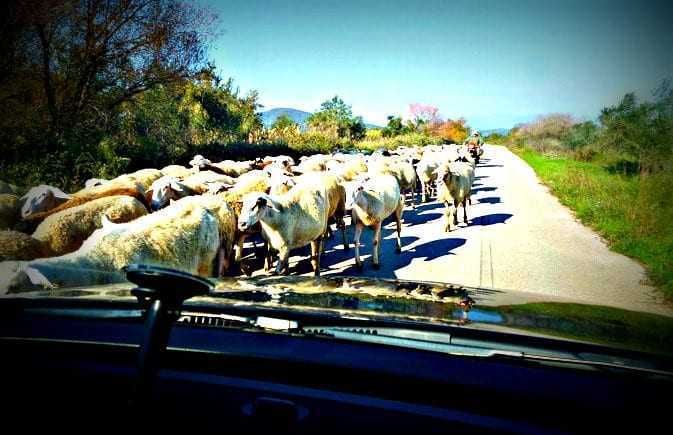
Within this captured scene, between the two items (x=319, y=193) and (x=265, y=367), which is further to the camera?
(x=319, y=193)

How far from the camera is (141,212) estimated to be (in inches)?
290

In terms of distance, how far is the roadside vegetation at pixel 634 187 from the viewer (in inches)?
364

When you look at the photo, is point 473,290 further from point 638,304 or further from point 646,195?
point 646,195

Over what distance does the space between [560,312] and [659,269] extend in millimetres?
7666

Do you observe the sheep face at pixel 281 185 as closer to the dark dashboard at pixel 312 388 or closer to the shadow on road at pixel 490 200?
the dark dashboard at pixel 312 388

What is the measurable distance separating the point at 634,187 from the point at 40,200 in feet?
63.2

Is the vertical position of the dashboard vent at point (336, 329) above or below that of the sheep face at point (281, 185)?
below

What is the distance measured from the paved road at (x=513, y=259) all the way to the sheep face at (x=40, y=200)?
4.78 metres

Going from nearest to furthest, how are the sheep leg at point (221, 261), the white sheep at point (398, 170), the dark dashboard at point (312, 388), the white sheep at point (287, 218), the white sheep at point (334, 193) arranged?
the dark dashboard at point (312, 388)
the sheep leg at point (221, 261)
the white sheep at point (287, 218)
the white sheep at point (334, 193)
the white sheep at point (398, 170)

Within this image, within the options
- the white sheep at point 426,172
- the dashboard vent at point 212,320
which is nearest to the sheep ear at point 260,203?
the dashboard vent at point 212,320

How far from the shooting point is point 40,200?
698cm

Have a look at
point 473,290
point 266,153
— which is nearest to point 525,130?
point 266,153

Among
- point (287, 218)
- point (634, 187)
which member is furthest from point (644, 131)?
point (287, 218)

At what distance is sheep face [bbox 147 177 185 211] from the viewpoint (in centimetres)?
844
